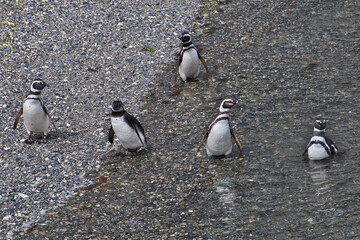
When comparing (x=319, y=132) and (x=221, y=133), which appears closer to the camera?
(x=319, y=132)

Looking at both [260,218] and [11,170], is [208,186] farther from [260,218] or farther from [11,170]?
[11,170]

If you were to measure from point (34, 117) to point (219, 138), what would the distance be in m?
3.09

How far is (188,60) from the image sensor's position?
10.2 m

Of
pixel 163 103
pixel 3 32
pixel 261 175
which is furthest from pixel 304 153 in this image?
pixel 3 32

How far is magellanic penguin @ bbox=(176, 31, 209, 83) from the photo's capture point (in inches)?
397

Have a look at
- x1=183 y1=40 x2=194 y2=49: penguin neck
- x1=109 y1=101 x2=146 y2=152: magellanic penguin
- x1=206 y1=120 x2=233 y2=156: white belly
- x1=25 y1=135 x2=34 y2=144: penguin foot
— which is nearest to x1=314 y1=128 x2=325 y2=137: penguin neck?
x1=206 y1=120 x2=233 y2=156: white belly

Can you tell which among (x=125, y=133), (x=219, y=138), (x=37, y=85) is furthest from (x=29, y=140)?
(x=219, y=138)

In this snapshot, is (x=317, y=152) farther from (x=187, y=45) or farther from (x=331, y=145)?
(x=187, y=45)

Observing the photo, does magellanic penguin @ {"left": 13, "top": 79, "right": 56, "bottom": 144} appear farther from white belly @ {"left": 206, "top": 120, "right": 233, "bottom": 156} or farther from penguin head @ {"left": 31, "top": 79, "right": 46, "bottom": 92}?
white belly @ {"left": 206, "top": 120, "right": 233, "bottom": 156}

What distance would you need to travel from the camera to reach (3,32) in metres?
12.0

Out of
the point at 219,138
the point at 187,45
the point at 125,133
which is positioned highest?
the point at 187,45

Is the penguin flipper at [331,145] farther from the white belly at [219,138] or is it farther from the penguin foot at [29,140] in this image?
the penguin foot at [29,140]

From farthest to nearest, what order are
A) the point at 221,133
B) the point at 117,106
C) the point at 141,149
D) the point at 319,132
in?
the point at 141,149 < the point at 117,106 < the point at 221,133 < the point at 319,132

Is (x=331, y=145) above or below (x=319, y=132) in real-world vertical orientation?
below
